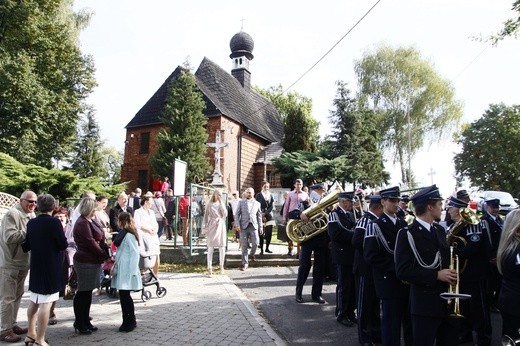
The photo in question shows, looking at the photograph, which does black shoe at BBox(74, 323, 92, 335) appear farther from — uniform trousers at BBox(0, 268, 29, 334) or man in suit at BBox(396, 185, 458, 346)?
man in suit at BBox(396, 185, 458, 346)

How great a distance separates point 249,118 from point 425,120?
15.7m

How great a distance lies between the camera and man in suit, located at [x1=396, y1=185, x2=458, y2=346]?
3.92 metres

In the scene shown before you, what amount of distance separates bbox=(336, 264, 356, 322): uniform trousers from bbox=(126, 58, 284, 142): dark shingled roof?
94.4 feet

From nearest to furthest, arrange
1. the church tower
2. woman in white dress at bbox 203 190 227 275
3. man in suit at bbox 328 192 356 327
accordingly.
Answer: man in suit at bbox 328 192 356 327 < woman in white dress at bbox 203 190 227 275 < the church tower

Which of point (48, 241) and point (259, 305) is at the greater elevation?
point (48, 241)

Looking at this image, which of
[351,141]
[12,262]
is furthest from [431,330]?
[351,141]

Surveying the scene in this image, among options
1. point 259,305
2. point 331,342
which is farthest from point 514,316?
point 259,305

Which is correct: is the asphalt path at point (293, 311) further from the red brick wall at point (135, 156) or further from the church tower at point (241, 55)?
the church tower at point (241, 55)

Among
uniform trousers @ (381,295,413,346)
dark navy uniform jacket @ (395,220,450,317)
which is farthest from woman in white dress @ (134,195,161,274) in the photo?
dark navy uniform jacket @ (395,220,450,317)

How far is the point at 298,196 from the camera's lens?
1209cm

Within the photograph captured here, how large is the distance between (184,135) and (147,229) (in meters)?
21.5

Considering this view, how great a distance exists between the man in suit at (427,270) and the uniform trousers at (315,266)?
385 centimetres

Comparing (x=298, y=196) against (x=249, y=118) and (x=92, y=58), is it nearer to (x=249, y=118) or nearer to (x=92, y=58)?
(x=92, y=58)

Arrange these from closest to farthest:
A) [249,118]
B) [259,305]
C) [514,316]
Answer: [514,316]
[259,305]
[249,118]
